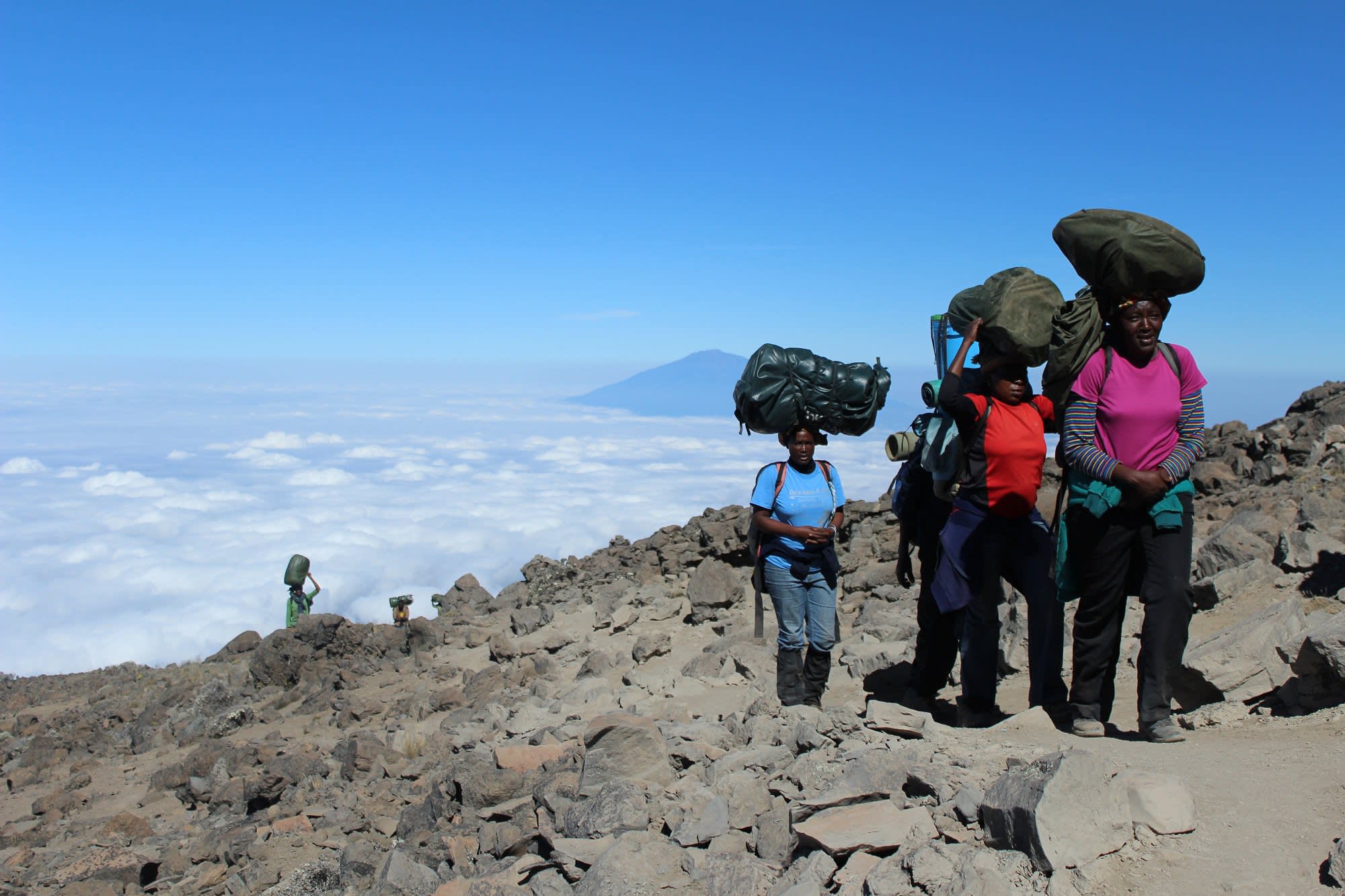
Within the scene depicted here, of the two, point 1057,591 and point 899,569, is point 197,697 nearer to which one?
point 899,569

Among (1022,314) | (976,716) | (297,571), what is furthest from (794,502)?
(297,571)

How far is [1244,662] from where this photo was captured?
4523mm

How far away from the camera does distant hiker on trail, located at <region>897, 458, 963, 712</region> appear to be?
17.1ft

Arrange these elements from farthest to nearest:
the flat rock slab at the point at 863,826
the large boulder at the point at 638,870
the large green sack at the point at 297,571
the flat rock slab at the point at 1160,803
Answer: the large green sack at the point at 297,571
the large boulder at the point at 638,870
the flat rock slab at the point at 863,826
the flat rock slab at the point at 1160,803

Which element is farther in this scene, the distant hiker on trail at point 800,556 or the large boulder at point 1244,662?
the distant hiker on trail at point 800,556

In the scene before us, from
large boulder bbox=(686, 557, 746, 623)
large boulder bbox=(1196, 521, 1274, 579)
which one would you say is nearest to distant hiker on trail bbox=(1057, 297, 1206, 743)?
large boulder bbox=(1196, 521, 1274, 579)

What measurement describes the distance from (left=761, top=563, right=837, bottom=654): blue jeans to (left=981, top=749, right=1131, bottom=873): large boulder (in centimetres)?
235

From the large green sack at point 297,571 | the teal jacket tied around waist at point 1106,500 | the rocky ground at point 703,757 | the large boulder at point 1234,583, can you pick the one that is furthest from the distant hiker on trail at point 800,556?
the large green sack at point 297,571

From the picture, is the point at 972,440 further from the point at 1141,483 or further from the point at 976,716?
the point at 976,716

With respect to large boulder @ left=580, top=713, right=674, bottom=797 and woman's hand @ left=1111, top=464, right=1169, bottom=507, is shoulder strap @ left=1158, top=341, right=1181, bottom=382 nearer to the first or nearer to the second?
woman's hand @ left=1111, top=464, right=1169, bottom=507

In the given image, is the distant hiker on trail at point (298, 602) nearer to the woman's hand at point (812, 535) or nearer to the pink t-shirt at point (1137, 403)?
the woman's hand at point (812, 535)

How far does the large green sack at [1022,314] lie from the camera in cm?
427

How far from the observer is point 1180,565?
4.10 meters

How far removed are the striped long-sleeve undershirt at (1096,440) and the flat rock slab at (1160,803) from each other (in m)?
1.37
